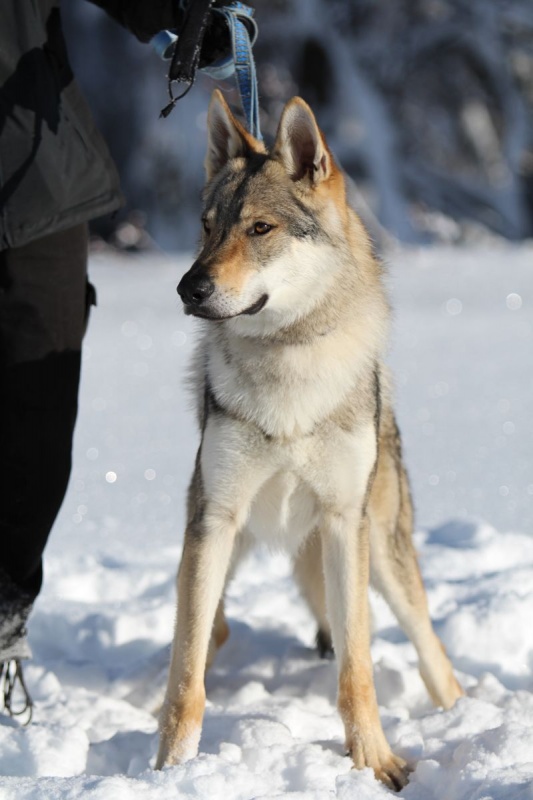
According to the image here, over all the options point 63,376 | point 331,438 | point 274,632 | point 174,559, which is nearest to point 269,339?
point 331,438

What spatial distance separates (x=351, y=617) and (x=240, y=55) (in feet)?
4.72

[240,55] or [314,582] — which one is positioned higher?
[240,55]

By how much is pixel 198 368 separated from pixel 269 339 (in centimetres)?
36

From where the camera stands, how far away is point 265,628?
315 cm

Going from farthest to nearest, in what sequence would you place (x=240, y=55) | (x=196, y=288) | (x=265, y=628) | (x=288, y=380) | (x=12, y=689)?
(x=265, y=628)
(x=12, y=689)
(x=240, y=55)
(x=288, y=380)
(x=196, y=288)

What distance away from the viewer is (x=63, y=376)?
239 cm

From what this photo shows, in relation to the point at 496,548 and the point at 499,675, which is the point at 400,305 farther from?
the point at 499,675

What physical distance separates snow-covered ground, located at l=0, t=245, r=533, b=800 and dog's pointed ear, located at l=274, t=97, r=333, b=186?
65cm

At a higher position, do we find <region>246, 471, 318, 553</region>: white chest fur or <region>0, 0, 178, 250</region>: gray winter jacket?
<region>0, 0, 178, 250</region>: gray winter jacket

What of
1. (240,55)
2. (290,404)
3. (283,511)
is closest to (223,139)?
(240,55)

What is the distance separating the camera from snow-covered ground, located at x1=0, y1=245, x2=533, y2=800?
6.66 feet

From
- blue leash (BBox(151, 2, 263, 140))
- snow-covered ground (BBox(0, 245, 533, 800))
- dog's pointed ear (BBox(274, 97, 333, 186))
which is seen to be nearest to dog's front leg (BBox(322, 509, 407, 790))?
snow-covered ground (BBox(0, 245, 533, 800))

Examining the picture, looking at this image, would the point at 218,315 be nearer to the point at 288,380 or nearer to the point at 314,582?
the point at 288,380

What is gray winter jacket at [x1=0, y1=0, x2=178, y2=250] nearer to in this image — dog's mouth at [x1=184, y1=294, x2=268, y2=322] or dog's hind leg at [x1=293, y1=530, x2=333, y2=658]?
dog's mouth at [x1=184, y1=294, x2=268, y2=322]
